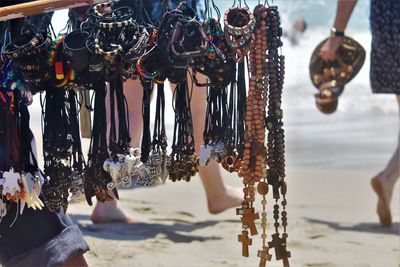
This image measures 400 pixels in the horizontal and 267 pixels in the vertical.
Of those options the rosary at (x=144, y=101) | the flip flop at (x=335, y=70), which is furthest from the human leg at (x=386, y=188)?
the rosary at (x=144, y=101)

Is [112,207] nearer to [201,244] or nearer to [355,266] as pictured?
[201,244]

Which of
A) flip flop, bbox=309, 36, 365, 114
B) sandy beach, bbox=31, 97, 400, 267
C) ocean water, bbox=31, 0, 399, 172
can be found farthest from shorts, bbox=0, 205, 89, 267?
flip flop, bbox=309, 36, 365, 114

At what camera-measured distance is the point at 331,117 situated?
25.3ft

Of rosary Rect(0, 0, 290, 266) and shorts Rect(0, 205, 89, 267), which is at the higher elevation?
rosary Rect(0, 0, 290, 266)

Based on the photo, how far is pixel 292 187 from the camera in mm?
5160

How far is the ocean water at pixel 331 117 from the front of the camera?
615 cm

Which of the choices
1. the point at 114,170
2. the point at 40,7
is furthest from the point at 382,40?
the point at 40,7

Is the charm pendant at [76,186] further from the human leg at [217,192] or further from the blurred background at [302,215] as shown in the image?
the human leg at [217,192]

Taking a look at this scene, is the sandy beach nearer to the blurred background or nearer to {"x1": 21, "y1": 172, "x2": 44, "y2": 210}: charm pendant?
the blurred background

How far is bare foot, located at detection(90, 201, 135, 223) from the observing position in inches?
159

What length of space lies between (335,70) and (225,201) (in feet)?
2.75

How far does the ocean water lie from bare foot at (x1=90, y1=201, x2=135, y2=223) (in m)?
0.66

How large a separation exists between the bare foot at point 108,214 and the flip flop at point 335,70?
1.15 metres

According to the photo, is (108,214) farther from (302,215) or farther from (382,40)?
(382,40)
